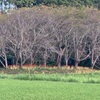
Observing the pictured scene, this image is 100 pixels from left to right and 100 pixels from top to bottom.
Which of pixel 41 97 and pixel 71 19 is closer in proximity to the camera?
pixel 41 97

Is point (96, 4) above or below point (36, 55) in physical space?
above

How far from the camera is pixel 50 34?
3922 centimetres

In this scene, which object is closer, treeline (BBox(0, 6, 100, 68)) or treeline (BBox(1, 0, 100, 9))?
treeline (BBox(0, 6, 100, 68))

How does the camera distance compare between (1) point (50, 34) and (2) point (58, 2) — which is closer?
(1) point (50, 34)

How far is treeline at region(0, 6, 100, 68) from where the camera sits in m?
38.7

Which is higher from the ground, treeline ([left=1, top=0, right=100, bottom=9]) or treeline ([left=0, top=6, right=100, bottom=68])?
treeline ([left=1, top=0, right=100, bottom=9])

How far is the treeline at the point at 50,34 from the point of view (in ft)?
127

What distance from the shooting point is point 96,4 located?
168 feet

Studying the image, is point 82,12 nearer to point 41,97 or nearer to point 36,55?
point 36,55

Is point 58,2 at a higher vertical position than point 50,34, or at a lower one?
higher

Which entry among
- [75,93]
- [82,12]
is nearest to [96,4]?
[82,12]

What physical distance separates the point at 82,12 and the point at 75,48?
362cm

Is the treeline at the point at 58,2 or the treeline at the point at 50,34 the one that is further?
the treeline at the point at 58,2

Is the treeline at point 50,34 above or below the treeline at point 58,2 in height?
A: below
